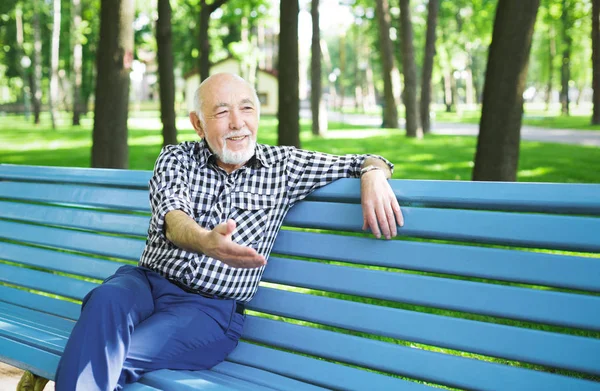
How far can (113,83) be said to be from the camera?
312 inches

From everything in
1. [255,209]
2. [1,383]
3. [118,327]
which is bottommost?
[1,383]

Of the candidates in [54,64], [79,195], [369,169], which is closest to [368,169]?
[369,169]

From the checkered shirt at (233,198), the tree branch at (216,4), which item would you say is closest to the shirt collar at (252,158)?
the checkered shirt at (233,198)

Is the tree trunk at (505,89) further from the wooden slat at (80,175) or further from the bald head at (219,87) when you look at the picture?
the wooden slat at (80,175)

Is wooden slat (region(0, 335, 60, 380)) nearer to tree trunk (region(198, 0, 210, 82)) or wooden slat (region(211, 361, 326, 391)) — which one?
wooden slat (region(211, 361, 326, 391))

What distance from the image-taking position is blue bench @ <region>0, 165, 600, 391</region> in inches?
84.7

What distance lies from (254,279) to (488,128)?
14.6 ft

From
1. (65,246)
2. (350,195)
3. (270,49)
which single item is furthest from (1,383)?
(270,49)

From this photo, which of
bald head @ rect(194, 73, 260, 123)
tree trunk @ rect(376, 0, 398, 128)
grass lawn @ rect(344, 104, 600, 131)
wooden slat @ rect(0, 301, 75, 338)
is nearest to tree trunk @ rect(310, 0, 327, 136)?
tree trunk @ rect(376, 0, 398, 128)

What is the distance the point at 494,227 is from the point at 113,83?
6.44 m

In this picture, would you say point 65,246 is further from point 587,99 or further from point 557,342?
point 587,99

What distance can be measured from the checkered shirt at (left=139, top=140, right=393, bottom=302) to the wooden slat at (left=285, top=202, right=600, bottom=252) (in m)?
0.24

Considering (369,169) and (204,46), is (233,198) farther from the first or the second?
(204,46)

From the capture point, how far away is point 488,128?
22.0ft
